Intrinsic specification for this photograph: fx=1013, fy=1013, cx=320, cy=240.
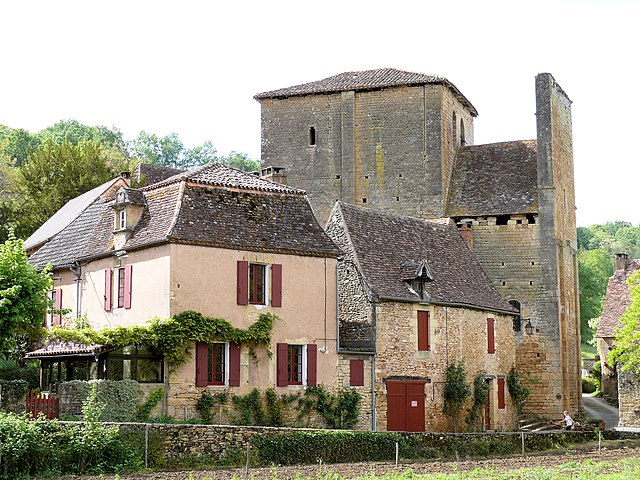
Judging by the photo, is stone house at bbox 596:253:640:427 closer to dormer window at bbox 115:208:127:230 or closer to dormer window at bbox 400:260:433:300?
dormer window at bbox 400:260:433:300

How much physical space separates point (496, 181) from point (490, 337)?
9.42 m

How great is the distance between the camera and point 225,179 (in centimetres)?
3106

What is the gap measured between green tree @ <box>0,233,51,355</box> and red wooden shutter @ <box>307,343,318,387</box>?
775cm

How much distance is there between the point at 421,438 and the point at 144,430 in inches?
322

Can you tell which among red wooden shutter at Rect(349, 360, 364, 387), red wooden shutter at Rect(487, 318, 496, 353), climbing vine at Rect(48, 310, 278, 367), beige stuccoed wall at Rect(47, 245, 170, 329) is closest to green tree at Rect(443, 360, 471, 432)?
red wooden shutter at Rect(487, 318, 496, 353)

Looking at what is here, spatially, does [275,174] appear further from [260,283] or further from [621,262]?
[621,262]

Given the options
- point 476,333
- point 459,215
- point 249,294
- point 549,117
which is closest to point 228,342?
point 249,294

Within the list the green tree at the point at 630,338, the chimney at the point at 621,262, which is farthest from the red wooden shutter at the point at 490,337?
the chimney at the point at 621,262

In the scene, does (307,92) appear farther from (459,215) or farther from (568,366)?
(568,366)

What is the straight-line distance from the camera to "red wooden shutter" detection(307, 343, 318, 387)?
3014 cm

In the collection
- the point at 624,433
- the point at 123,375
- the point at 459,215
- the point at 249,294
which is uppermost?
the point at 459,215

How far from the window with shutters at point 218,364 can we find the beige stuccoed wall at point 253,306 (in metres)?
0.19

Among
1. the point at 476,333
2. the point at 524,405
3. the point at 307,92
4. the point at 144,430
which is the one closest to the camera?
the point at 144,430

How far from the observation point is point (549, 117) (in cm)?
4434
